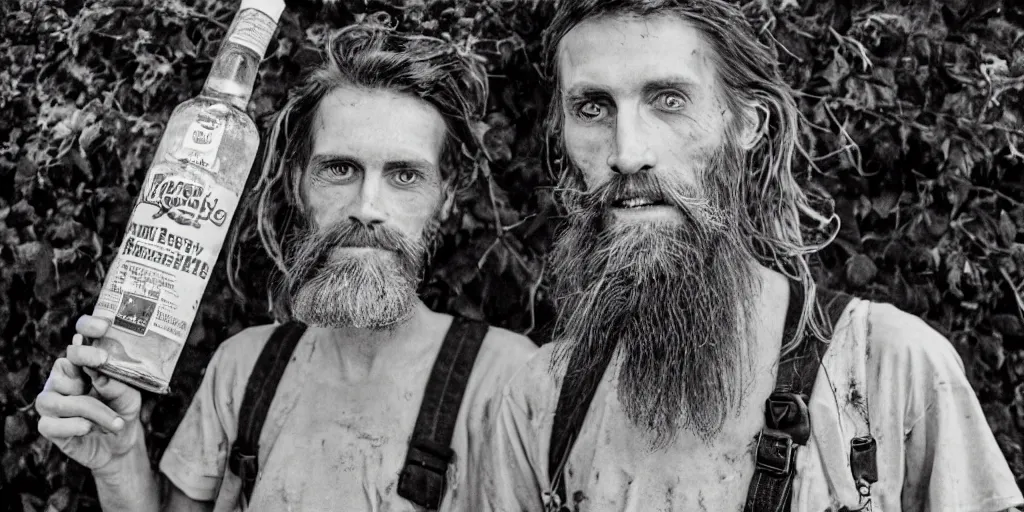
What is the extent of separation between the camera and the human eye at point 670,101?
2006 millimetres

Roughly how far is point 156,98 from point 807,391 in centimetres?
216

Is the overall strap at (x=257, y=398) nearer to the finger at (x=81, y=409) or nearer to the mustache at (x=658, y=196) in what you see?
the finger at (x=81, y=409)

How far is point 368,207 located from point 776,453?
1098 mm

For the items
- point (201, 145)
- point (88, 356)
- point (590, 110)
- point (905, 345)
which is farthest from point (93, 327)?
point (905, 345)

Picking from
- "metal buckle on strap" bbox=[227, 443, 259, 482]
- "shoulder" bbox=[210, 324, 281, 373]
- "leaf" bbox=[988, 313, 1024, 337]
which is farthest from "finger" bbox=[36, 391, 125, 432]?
"leaf" bbox=[988, 313, 1024, 337]

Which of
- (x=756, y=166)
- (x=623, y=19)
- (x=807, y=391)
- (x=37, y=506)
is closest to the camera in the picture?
(x=807, y=391)

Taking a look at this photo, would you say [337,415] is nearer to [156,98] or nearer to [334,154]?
[334,154]

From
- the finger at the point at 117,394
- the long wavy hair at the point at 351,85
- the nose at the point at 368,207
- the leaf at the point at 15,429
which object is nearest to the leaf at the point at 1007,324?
the long wavy hair at the point at 351,85

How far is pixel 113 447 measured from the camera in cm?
225

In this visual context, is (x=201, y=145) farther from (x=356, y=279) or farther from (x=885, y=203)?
(x=885, y=203)

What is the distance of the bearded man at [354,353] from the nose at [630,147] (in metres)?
0.61

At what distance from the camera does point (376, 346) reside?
2480 mm

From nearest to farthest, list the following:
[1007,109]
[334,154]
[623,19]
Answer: [623,19] < [334,154] < [1007,109]

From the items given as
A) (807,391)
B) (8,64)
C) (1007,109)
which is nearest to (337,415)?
(807,391)
